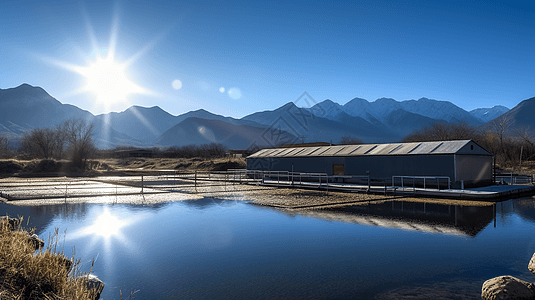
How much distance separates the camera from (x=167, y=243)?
9602 millimetres

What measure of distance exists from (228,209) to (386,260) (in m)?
9.33

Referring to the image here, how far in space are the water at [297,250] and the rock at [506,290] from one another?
31 centimetres

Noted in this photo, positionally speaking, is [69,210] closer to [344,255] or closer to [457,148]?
[344,255]

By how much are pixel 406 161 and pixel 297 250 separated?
1884 centimetres

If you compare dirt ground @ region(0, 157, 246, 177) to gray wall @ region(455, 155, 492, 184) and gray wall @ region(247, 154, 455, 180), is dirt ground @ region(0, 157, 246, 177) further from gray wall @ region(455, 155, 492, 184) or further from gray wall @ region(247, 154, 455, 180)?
gray wall @ region(455, 155, 492, 184)

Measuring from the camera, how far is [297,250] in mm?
8867

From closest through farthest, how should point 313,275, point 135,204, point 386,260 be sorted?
point 313,275, point 386,260, point 135,204

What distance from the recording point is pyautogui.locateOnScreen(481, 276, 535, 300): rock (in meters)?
5.48

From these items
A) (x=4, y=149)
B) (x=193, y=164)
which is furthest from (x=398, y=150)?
(x=4, y=149)

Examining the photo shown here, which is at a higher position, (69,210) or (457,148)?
(457,148)

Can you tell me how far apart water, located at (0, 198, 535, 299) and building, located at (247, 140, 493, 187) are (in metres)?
8.10

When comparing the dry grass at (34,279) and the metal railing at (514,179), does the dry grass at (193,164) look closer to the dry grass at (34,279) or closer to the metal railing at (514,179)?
the metal railing at (514,179)

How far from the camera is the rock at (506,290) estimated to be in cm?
548

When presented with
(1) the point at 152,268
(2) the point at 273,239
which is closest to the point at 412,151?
(2) the point at 273,239
